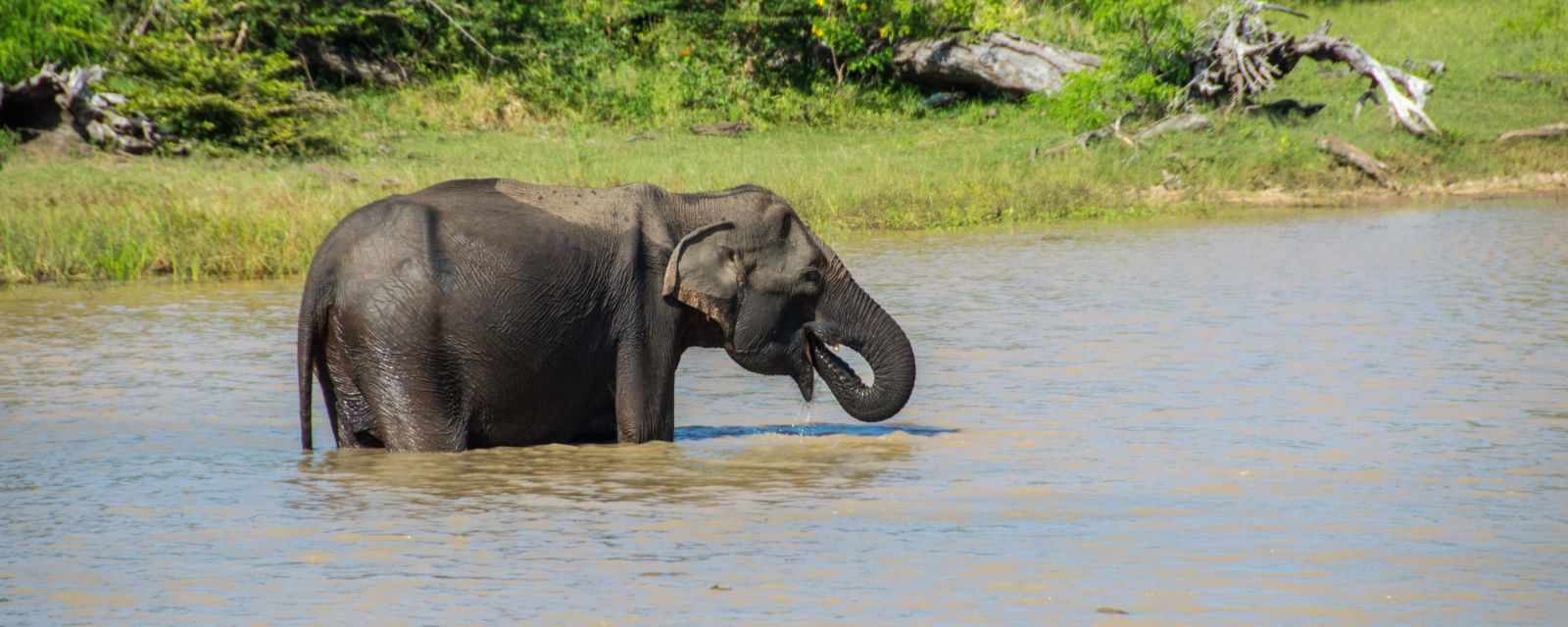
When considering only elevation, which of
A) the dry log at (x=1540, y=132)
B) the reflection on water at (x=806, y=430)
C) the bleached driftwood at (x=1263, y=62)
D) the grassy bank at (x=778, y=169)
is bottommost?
the reflection on water at (x=806, y=430)

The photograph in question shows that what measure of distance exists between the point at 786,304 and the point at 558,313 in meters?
1.06

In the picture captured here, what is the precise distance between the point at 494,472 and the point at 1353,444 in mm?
3702

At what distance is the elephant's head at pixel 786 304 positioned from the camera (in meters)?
8.20

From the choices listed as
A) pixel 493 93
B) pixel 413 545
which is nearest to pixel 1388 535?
pixel 413 545

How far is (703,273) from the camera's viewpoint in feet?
26.8

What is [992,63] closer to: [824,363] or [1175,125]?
[1175,125]

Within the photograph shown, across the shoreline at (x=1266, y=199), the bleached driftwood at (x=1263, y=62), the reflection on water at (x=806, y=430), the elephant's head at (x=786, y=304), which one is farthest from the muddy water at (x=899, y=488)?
the bleached driftwood at (x=1263, y=62)

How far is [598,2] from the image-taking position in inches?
1074

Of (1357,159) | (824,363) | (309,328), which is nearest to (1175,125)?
(1357,159)

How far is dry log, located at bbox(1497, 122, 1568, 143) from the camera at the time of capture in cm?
2361

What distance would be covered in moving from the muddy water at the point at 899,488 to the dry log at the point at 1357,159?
344 inches

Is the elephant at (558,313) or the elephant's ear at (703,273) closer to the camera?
the elephant at (558,313)

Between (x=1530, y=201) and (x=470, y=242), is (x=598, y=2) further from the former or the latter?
(x=470, y=242)

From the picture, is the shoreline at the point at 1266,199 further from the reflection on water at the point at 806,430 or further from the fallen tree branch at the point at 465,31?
the reflection on water at the point at 806,430
